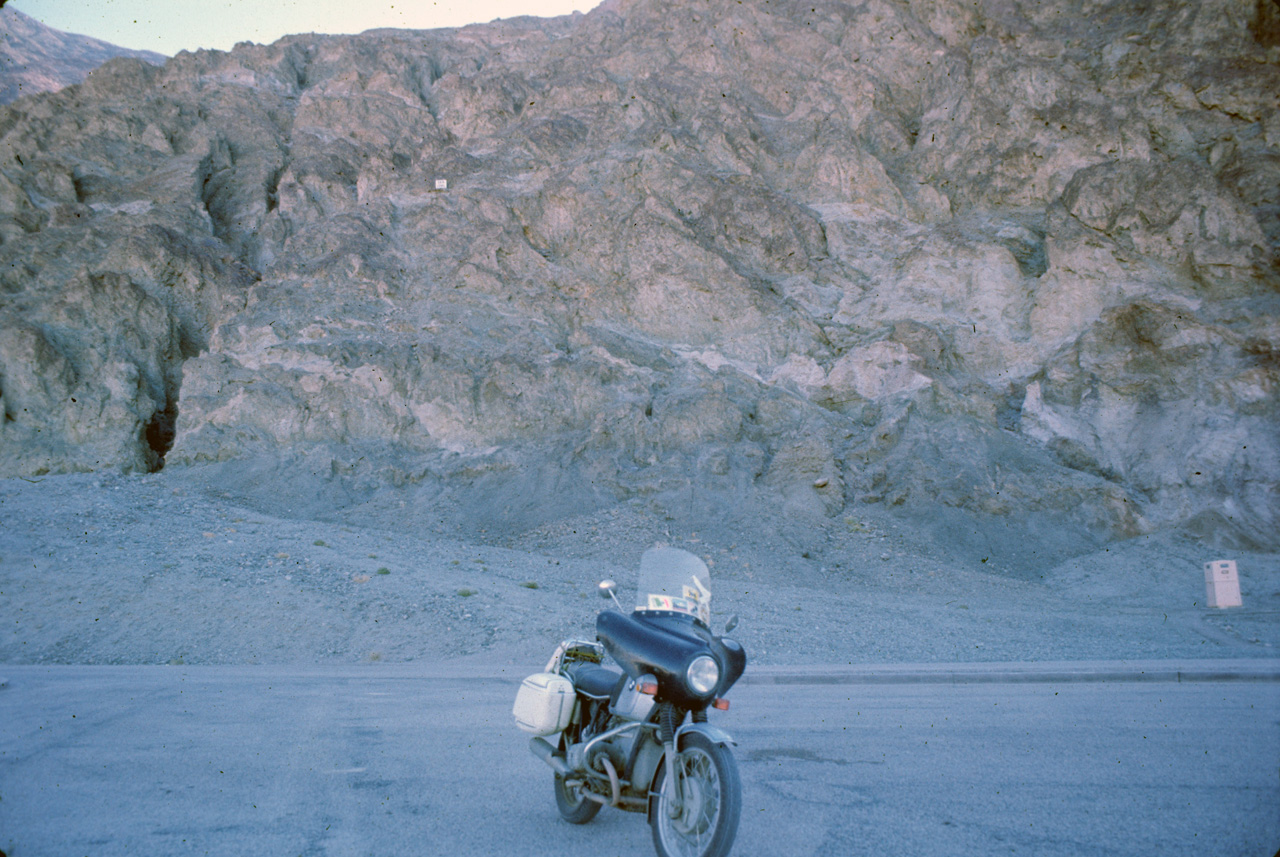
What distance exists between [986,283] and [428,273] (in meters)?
25.1

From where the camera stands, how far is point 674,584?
14.3 ft

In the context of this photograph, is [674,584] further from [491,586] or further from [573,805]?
[491,586]

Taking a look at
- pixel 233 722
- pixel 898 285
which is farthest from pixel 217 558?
pixel 898 285

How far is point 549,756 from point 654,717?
2.98 ft

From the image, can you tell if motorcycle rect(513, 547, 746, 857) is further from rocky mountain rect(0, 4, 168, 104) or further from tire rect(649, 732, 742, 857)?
rocky mountain rect(0, 4, 168, 104)

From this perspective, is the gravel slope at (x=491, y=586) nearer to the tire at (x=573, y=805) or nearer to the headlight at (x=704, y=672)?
the tire at (x=573, y=805)

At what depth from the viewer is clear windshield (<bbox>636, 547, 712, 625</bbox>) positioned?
4.13 m

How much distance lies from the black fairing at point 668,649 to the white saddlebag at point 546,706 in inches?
14.9

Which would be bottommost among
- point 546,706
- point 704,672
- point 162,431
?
point 162,431

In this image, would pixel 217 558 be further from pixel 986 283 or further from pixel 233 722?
pixel 986 283

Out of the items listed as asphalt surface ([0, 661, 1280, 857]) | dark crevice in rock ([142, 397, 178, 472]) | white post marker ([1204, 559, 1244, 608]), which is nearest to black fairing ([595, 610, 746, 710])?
asphalt surface ([0, 661, 1280, 857])

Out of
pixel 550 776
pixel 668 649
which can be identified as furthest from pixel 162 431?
pixel 668 649

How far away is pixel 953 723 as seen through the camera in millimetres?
6992

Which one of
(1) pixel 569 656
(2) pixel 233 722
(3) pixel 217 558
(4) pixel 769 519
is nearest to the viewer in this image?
(1) pixel 569 656
